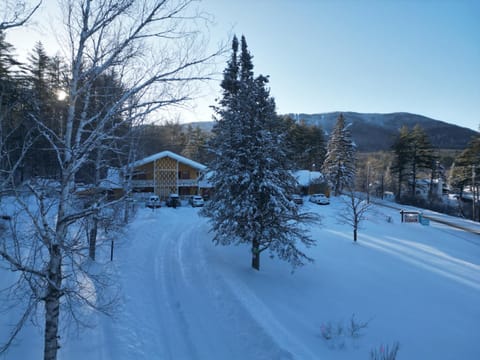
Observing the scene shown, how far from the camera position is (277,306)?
8.95 metres

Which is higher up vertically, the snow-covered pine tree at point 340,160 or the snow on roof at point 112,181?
the snow-covered pine tree at point 340,160

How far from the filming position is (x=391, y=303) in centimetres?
985

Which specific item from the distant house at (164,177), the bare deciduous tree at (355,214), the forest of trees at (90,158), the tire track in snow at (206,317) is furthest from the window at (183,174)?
the tire track in snow at (206,317)

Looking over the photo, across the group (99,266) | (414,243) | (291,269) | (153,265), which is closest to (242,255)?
(291,269)

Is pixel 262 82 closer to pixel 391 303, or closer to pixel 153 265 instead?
pixel 153 265

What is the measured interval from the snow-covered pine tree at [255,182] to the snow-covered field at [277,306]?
1.58 m

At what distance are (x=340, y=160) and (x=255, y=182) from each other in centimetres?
3004

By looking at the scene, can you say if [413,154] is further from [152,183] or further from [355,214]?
[152,183]

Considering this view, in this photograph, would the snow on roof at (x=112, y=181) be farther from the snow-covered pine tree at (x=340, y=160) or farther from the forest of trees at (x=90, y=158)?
the snow-covered pine tree at (x=340, y=160)

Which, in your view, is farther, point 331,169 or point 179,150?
point 179,150

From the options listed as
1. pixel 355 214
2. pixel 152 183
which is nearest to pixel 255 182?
pixel 355 214

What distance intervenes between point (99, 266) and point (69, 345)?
500 centimetres

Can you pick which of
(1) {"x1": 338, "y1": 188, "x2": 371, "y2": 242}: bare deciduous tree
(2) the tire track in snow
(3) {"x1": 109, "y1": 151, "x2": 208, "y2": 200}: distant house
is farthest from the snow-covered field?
(3) {"x1": 109, "y1": 151, "x2": 208, "y2": 200}: distant house

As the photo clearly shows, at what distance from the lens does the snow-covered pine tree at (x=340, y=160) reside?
37.9 m
